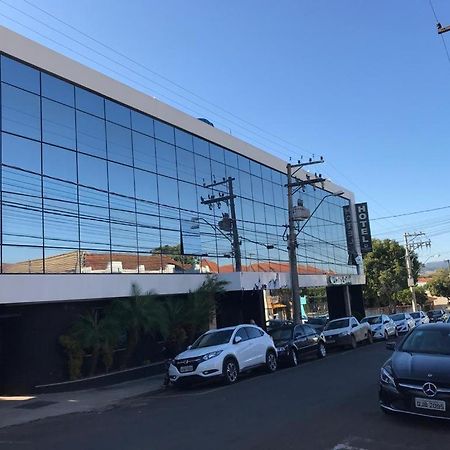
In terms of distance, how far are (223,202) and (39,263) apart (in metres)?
12.9

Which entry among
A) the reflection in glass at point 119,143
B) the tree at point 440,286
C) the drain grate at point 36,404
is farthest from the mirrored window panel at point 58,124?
the tree at point 440,286

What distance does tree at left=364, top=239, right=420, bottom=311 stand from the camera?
61438mm

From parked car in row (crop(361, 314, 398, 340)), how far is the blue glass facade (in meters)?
7.34

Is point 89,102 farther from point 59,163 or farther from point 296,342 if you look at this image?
point 296,342

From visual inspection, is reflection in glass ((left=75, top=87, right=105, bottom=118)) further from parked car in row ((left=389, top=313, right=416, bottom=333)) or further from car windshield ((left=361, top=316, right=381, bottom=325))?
parked car in row ((left=389, top=313, right=416, bottom=333))

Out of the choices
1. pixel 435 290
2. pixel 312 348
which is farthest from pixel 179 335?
pixel 435 290

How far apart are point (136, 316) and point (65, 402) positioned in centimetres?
501

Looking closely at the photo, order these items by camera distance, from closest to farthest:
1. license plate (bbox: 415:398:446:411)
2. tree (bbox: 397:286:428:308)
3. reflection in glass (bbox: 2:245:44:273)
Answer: license plate (bbox: 415:398:446:411) → reflection in glass (bbox: 2:245:44:273) → tree (bbox: 397:286:428:308)

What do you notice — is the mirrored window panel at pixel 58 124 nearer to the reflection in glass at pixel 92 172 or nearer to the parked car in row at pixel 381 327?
the reflection in glass at pixel 92 172

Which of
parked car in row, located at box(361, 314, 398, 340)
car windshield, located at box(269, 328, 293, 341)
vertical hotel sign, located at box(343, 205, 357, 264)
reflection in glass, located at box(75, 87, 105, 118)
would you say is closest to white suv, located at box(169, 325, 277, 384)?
car windshield, located at box(269, 328, 293, 341)

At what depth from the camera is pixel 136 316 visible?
63.6 feet

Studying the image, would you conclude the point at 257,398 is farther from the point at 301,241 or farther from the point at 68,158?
the point at 301,241

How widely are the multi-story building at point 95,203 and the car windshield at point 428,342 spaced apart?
37.7 ft

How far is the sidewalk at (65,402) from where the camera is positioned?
42.2 feet
